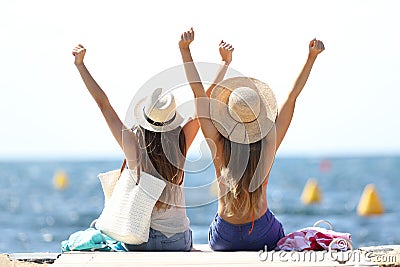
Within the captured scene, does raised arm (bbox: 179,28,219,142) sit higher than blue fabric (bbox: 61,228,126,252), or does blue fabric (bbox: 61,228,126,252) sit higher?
raised arm (bbox: 179,28,219,142)

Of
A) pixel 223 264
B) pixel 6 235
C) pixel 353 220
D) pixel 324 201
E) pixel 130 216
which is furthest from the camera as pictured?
pixel 324 201

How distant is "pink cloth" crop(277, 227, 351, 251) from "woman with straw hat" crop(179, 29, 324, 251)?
12cm

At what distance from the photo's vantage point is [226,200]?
4.49 metres

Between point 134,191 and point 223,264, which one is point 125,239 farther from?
point 223,264

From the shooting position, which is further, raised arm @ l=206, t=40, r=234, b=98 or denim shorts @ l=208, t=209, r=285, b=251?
raised arm @ l=206, t=40, r=234, b=98

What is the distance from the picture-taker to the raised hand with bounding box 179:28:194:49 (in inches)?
175

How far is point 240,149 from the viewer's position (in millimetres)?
4426

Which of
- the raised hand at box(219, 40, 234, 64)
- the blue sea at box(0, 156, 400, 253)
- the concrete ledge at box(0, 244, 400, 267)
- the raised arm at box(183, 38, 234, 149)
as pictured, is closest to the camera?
the concrete ledge at box(0, 244, 400, 267)

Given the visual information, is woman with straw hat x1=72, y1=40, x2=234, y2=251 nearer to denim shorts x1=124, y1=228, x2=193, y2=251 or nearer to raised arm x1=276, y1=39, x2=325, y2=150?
denim shorts x1=124, y1=228, x2=193, y2=251

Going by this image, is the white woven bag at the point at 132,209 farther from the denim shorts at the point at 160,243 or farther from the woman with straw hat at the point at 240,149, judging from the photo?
the woman with straw hat at the point at 240,149

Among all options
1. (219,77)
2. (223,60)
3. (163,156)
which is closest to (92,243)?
(163,156)

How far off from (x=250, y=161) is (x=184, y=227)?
54 cm

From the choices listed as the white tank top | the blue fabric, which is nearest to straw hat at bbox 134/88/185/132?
the white tank top

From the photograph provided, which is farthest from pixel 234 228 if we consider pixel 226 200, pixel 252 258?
pixel 252 258
